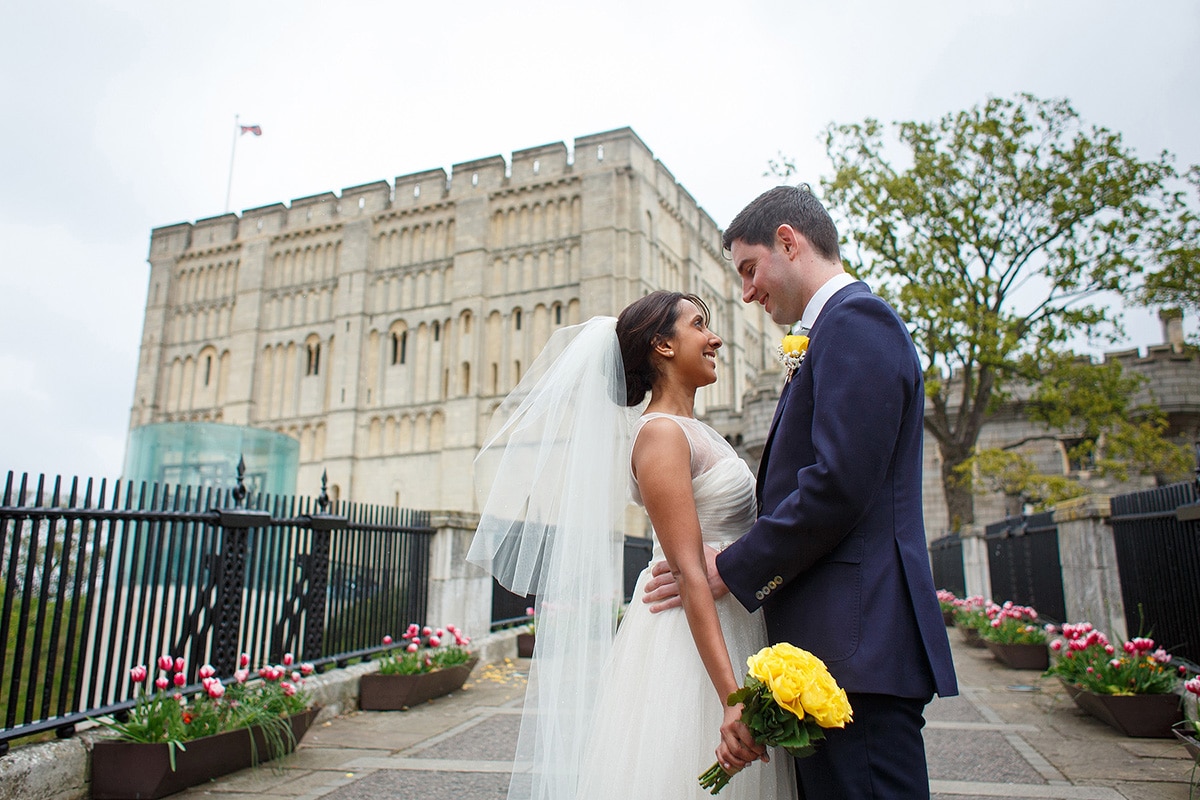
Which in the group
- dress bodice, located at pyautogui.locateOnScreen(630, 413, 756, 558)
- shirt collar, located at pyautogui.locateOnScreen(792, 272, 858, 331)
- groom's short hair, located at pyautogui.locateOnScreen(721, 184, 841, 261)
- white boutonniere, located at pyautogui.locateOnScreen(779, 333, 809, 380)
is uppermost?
groom's short hair, located at pyautogui.locateOnScreen(721, 184, 841, 261)

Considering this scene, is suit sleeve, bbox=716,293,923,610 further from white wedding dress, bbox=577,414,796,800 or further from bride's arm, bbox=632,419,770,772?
white wedding dress, bbox=577,414,796,800

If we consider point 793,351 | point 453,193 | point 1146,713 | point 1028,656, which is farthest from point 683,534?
point 453,193

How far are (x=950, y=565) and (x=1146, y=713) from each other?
35.6 feet

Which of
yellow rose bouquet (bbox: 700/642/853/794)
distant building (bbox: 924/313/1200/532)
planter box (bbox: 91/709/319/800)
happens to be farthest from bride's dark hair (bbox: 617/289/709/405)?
distant building (bbox: 924/313/1200/532)

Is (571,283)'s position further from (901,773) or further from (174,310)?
(901,773)

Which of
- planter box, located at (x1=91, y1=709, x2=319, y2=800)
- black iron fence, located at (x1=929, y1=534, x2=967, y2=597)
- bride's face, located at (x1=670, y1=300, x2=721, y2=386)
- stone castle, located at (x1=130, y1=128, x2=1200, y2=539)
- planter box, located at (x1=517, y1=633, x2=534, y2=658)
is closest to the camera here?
bride's face, located at (x1=670, y1=300, x2=721, y2=386)

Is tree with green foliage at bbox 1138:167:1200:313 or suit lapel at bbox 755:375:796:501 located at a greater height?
tree with green foliage at bbox 1138:167:1200:313

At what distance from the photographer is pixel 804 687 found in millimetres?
1445

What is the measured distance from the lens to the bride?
187 centimetres

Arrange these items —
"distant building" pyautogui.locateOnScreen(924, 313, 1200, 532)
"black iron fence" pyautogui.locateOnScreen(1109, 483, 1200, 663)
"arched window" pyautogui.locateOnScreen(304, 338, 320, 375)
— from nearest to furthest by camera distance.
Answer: "black iron fence" pyautogui.locateOnScreen(1109, 483, 1200, 663) < "distant building" pyautogui.locateOnScreen(924, 313, 1200, 532) < "arched window" pyautogui.locateOnScreen(304, 338, 320, 375)

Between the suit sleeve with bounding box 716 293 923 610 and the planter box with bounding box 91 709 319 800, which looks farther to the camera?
the planter box with bounding box 91 709 319 800

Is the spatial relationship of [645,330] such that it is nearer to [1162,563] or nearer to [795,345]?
[795,345]

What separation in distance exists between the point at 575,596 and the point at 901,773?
1.06 metres

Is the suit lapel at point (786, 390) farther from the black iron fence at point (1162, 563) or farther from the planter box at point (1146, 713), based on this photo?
the planter box at point (1146, 713)
